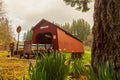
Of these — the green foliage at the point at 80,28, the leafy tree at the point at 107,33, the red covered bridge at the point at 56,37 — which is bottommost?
the leafy tree at the point at 107,33

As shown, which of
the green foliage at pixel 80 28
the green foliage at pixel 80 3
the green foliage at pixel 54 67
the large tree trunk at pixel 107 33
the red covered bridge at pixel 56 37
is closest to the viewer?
the green foliage at pixel 54 67

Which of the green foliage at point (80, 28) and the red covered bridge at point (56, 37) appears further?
the green foliage at point (80, 28)

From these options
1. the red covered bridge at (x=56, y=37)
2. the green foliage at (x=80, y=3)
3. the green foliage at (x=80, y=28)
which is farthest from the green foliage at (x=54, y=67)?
the green foliage at (x=80, y=28)

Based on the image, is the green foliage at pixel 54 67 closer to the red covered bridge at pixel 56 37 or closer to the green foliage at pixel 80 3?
the green foliage at pixel 80 3

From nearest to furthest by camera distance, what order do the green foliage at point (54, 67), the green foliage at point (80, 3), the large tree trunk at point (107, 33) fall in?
the green foliage at point (54, 67) < the large tree trunk at point (107, 33) < the green foliage at point (80, 3)

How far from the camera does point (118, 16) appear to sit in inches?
153

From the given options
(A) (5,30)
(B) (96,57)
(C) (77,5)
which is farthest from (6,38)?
(B) (96,57)

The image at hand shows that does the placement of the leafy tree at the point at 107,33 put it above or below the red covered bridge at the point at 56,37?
below

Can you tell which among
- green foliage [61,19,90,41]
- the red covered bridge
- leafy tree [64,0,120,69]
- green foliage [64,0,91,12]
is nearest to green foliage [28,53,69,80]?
leafy tree [64,0,120,69]

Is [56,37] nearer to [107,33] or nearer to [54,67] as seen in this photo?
[107,33]

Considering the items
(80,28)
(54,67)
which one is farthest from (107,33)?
(80,28)

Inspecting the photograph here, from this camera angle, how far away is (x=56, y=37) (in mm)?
27516

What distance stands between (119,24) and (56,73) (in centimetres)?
124

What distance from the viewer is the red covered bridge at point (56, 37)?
91.0ft
